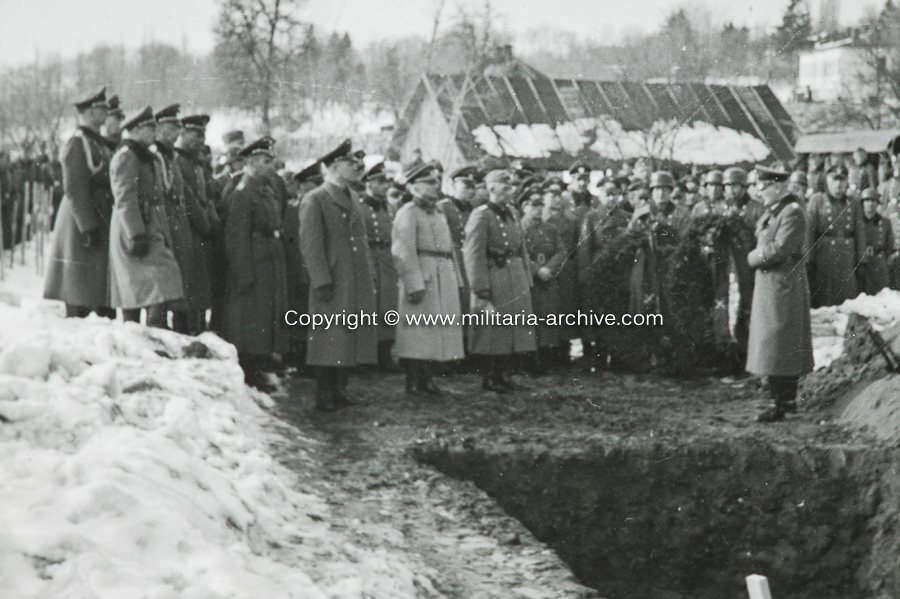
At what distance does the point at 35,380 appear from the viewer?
3.80 metres

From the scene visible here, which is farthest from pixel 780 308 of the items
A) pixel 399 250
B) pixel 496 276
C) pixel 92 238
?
pixel 92 238

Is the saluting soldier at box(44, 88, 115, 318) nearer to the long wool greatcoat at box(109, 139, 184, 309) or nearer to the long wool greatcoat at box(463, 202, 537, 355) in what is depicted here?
the long wool greatcoat at box(109, 139, 184, 309)

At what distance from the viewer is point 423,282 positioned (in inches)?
295

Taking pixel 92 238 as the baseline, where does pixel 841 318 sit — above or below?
below

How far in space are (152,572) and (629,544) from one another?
4226 mm

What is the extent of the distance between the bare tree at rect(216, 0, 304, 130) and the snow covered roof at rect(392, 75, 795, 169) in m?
1.87

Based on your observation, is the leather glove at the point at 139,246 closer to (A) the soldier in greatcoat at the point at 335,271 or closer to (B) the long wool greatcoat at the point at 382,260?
(A) the soldier in greatcoat at the point at 335,271

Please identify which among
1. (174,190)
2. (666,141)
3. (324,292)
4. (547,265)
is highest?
(666,141)

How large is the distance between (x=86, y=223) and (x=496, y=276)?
11.8 ft

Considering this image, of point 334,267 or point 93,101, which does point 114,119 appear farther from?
point 334,267

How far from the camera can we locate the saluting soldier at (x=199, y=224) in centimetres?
698

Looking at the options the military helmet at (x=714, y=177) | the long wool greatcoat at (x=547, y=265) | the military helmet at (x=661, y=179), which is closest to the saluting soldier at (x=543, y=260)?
the long wool greatcoat at (x=547, y=265)

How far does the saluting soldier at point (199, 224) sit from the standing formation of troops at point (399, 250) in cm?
2

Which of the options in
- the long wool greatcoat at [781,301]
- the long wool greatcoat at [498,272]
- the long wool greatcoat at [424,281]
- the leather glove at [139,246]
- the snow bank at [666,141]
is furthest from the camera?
the long wool greatcoat at [498,272]
